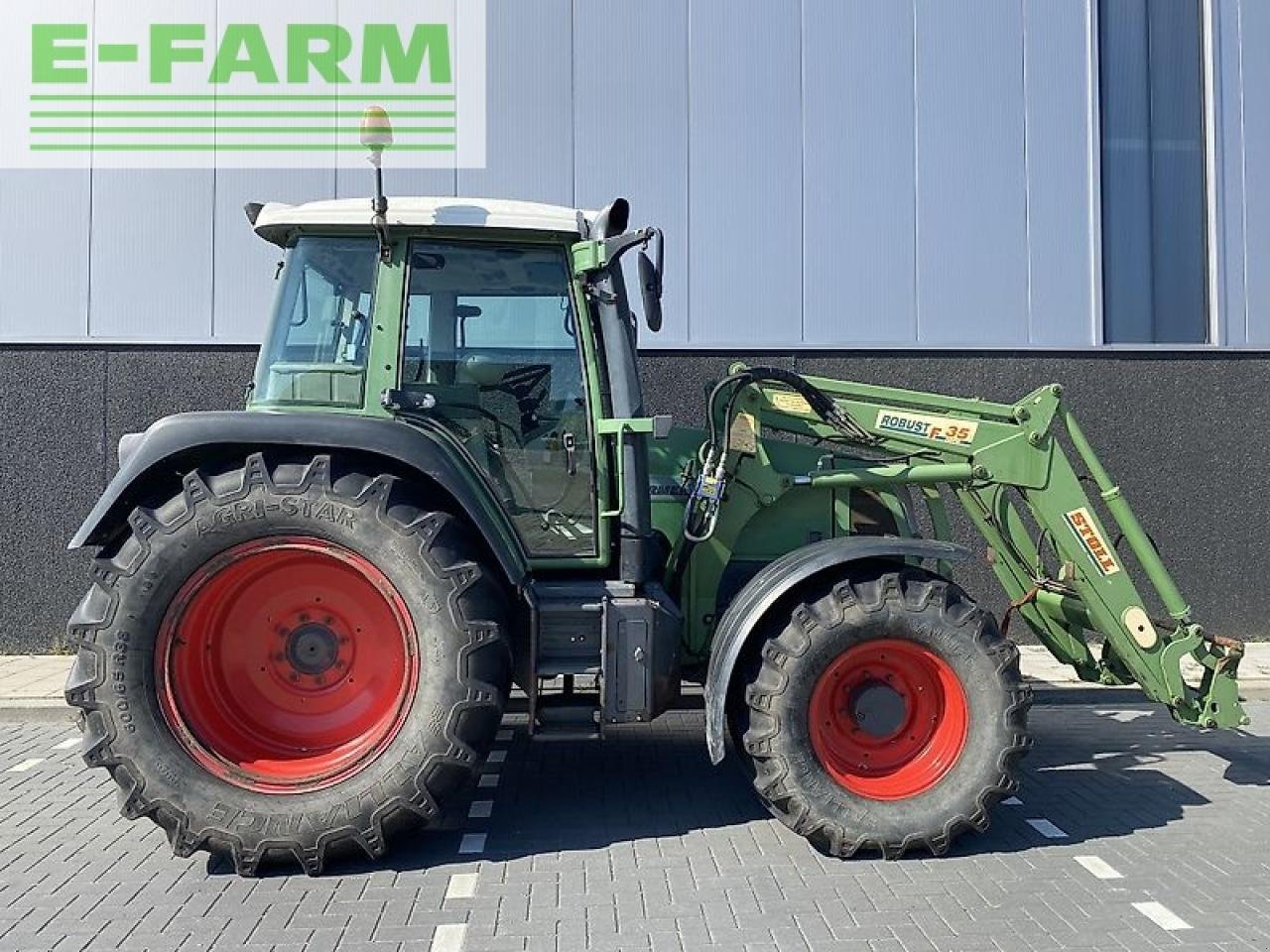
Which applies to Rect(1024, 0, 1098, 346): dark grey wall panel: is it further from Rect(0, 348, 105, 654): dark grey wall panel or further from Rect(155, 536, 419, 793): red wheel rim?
Rect(0, 348, 105, 654): dark grey wall panel

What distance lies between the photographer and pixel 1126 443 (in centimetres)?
867

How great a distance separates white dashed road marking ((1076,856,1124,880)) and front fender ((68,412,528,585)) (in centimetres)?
255

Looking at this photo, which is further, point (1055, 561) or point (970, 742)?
point (1055, 561)

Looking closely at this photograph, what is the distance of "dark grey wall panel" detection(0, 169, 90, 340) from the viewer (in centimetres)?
823

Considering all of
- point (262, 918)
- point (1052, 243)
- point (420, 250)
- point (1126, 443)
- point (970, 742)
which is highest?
point (1052, 243)

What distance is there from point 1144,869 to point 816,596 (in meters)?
1.64

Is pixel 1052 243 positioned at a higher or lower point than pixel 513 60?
lower

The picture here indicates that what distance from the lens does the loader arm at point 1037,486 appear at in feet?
15.4

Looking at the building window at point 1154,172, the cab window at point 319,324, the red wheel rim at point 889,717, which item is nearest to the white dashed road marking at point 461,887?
the red wheel rim at point 889,717

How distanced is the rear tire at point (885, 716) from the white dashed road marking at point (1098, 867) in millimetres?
391

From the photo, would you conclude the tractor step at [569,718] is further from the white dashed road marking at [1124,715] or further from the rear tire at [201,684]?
the white dashed road marking at [1124,715]

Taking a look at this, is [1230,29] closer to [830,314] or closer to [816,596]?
[830,314]

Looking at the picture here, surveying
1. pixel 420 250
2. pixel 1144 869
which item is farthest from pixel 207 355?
pixel 1144 869

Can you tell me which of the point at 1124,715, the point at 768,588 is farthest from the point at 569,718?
the point at 1124,715
